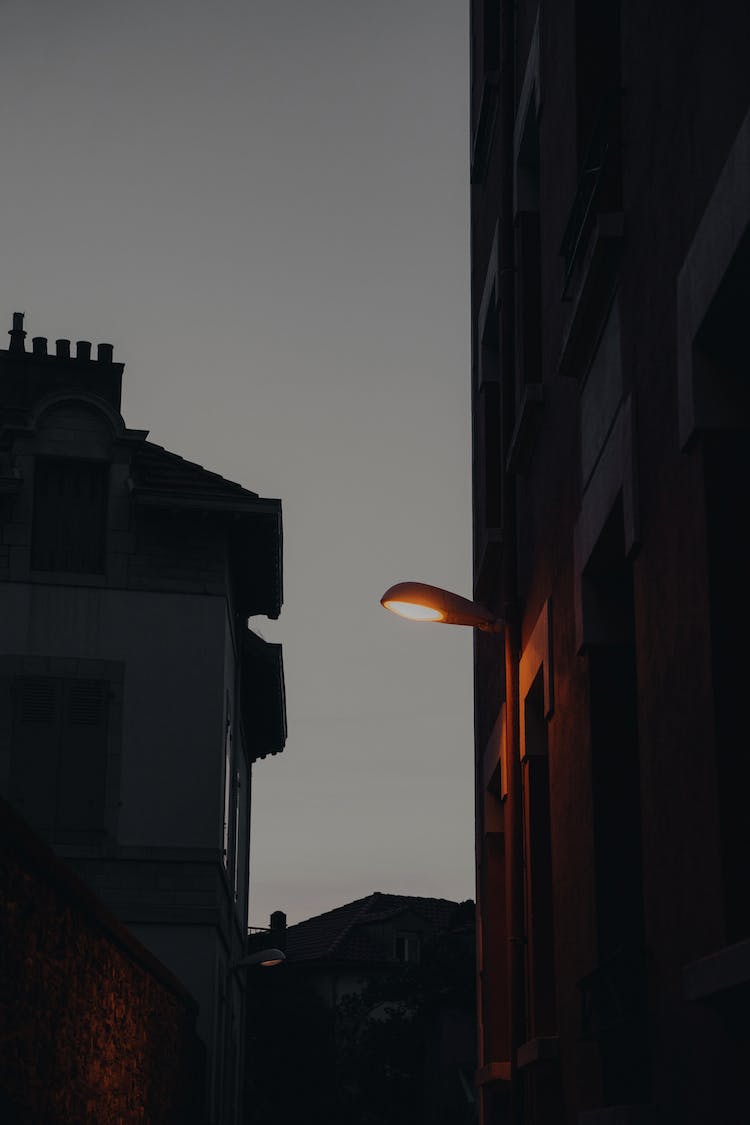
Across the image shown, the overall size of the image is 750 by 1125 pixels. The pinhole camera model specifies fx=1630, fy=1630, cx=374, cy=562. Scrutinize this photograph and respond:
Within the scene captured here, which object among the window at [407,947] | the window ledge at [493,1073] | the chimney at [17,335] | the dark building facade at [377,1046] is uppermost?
the chimney at [17,335]

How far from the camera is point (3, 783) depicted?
67.5ft

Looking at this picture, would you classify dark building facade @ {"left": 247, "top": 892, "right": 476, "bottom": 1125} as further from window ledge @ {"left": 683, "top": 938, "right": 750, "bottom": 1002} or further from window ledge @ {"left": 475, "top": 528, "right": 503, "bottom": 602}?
window ledge @ {"left": 683, "top": 938, "right": 750, "bottom": 1002}

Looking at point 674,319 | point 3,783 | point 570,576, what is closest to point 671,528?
point 674,319

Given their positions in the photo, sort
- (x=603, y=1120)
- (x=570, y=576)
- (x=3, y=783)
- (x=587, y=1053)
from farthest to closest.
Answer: (x=3, y=783) → (x=570, y=576) → (x=587, y=1053) → (x=603, y=1120)

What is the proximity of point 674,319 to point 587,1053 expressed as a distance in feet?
11.0

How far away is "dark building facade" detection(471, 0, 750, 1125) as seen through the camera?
4973 mm

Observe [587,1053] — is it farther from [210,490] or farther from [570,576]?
[210,490]

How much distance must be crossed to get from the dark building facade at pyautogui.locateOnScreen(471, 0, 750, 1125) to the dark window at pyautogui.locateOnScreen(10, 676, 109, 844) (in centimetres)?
994

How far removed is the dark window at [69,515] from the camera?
71.1 feet

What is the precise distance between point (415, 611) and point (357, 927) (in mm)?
55955

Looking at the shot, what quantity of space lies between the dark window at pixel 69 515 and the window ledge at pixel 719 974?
17396 millimetres

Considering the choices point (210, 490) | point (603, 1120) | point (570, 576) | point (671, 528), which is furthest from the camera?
point (210, 490)

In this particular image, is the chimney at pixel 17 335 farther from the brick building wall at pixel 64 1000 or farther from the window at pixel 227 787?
the brick building wall at pixel 64 1000

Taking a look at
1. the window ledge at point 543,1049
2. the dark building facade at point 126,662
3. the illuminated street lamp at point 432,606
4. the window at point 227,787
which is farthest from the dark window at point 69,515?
the window ledge at point 543,1049
